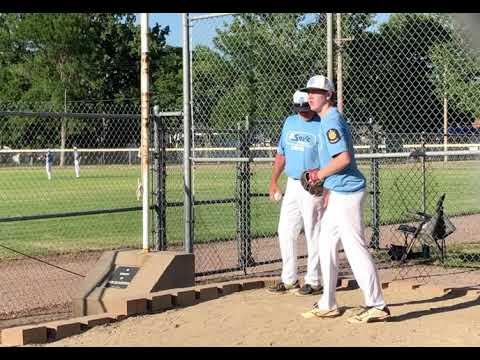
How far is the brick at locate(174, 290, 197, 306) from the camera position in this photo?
23.3ft

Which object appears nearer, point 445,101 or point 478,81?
point 478,81

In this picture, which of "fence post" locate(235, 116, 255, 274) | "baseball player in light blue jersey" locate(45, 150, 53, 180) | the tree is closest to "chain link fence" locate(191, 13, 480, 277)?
"fence post" locate(235, 116, 255, 274)

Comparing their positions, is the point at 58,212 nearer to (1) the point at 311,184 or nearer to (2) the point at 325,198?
(2) the point at 325,198

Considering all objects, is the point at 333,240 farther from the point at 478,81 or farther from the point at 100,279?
the point at 478,81

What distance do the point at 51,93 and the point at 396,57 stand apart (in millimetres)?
50489

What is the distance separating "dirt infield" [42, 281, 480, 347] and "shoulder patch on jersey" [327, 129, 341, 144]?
1.45 m

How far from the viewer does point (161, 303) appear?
22.7 ft

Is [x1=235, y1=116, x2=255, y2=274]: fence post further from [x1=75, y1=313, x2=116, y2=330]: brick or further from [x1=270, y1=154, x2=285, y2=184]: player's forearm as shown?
[x1=75, y1=313, x2=116, y2=330]: brick

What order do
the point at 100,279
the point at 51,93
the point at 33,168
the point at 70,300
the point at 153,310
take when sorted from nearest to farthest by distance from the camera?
the point at 153,310 → the point at 100,279 → the point at 70,300 → the point at 33,168 → the point at 51,93

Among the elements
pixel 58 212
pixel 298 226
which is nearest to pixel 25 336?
pixel 298 226

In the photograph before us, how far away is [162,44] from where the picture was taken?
65000 millimetres
